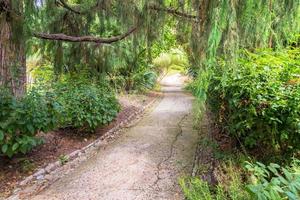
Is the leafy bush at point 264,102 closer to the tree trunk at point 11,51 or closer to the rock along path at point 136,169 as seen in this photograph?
the rock along path at point 136,169

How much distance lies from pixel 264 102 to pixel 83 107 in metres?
3.47

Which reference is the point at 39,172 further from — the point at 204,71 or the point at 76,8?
the point at 76,8

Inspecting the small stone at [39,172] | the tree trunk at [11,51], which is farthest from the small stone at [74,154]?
the tree trunk at [11,51]

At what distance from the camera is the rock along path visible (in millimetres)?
3729

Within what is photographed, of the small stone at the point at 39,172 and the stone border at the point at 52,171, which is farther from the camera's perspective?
the small stone at the point at 39,172

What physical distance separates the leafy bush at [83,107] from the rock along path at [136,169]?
54 centimetres

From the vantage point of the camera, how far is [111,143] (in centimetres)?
585

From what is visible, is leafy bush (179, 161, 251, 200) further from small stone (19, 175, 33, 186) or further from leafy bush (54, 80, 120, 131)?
leafy bush (54, 80, 120, 131)

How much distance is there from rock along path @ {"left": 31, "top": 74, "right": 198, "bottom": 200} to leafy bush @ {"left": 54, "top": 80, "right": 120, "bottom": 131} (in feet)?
1.78

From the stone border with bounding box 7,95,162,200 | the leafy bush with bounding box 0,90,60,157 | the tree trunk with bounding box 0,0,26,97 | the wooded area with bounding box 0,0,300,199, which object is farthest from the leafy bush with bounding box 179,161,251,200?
the tree trunk with bounding box 0,0,26,97

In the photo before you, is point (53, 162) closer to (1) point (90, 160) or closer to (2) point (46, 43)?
(1) point (90, 160)

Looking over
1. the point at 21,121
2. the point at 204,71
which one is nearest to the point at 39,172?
the point at 21,121

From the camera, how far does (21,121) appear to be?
388 centimetres

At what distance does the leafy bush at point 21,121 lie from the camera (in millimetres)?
3795
